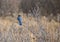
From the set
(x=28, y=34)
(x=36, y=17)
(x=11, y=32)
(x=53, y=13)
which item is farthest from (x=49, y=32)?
(x=53, y=13)

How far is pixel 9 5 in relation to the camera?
13.4 meters

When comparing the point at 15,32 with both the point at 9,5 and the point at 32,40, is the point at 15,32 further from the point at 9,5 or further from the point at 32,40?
the point at 9,5

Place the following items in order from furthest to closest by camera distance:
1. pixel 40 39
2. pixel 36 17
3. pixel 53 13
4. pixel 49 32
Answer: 1. pixel 53 13
2. pixel 36 17
3. pixel 49 32
4. pixel 40 39

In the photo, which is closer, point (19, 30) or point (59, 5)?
point (19, 30)

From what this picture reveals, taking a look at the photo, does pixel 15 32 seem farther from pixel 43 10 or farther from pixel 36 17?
pixel 43 10

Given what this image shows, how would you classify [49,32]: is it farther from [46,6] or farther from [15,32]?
[46,6]

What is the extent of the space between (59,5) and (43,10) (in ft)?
2.76

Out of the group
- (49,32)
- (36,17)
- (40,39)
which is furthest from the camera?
(36,17)

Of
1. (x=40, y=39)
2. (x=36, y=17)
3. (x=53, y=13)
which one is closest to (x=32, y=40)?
(x=40, y=39)

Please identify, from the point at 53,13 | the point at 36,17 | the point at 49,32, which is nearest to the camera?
the point at 49,32

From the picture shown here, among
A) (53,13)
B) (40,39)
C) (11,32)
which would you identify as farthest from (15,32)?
(53,13)

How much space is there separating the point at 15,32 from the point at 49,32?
3.34 feet

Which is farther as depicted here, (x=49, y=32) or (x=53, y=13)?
(x=53, y=13)

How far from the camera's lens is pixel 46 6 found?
45.0 feet
